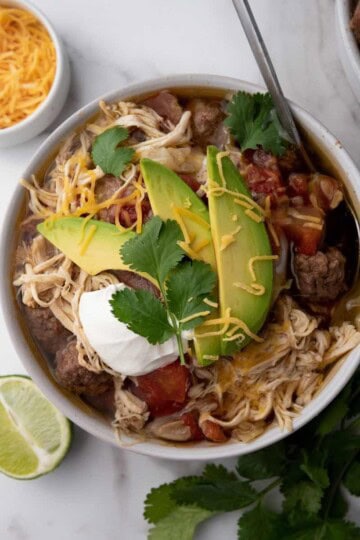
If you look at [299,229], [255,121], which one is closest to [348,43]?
[255,121]

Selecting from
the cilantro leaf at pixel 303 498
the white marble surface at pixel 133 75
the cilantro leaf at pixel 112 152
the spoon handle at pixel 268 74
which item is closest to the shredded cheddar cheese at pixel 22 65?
the white marble surface at pixel 133 75

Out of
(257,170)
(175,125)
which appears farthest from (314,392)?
(175,125)

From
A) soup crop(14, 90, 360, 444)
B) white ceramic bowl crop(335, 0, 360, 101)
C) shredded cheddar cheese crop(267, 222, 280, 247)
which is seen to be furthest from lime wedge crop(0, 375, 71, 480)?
white ceramic bowl crop(335, 0, 360, 101)

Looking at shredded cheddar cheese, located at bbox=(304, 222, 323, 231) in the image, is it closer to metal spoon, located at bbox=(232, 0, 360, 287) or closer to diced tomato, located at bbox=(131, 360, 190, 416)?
metal spoon, located at bbox=(232, 0, 360, 287)

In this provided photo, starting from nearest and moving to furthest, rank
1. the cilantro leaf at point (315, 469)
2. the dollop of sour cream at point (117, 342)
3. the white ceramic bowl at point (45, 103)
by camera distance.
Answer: the dollop of sour cream at point (117, 342)
the cilantro leaf at point (315, 469)
the white ceramic bowl at point (45, 103)

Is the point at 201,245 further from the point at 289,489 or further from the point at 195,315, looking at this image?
the point at 289,489

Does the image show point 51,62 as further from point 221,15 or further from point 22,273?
point 22,273

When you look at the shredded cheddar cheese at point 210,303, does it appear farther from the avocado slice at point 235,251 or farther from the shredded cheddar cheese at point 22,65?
the shredded cheddar cheese at point 22,65
